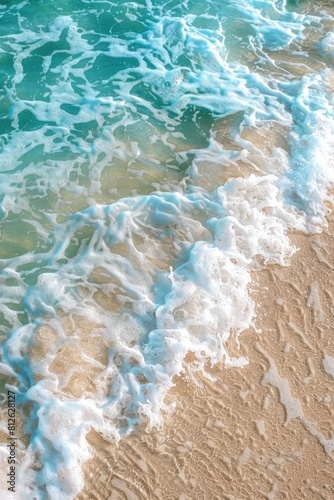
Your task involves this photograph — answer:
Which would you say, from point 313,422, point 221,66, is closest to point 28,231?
point 313,422

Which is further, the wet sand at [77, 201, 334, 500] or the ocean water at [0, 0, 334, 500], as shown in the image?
the ocean water at [0, 0, 334, 500]

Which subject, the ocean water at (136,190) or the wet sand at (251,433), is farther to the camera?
the ocean water at (136,190)

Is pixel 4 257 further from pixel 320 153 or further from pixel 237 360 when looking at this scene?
pixel 320 153

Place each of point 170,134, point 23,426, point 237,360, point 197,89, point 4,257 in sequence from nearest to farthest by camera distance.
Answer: point 23,426 < point 237,360 < point 4,257 < point 170,134 < point 197,89
